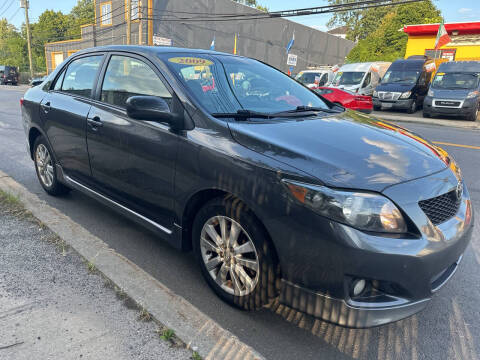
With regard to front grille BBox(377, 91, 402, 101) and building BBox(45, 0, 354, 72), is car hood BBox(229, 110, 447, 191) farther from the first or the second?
building BBox(45, 0, 354, 72)

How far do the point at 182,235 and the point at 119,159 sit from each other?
0.90 meters

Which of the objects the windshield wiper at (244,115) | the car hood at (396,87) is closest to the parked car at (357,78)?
the car hood at (396,87)

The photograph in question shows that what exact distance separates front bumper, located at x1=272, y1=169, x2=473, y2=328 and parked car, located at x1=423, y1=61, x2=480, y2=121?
1494cm

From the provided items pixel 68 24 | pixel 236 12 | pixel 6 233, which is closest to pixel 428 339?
pixel 6 233

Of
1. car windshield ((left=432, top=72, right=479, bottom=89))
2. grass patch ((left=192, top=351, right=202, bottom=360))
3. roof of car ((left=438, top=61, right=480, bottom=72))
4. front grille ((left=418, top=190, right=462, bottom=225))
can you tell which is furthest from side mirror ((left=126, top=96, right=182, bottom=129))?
roof of car ((left=438, top=61, right=480, bottom=72))

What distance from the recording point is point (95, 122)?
3.31 m

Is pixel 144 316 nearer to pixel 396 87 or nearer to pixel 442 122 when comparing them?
pixel 442 122

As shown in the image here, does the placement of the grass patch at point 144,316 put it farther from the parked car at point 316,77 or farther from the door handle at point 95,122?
the parked car at point 316,77

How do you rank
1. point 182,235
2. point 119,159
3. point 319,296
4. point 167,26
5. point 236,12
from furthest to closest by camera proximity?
point 236,12, point 167,26, point 119,159, point 182,235, point 319,296

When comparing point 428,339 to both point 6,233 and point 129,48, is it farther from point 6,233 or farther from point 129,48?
point 6,233

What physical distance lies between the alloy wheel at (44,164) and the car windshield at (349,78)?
1639 centimetres

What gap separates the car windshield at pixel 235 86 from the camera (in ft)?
9.11

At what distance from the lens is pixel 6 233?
334cm

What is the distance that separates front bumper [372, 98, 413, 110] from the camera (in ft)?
55.1
